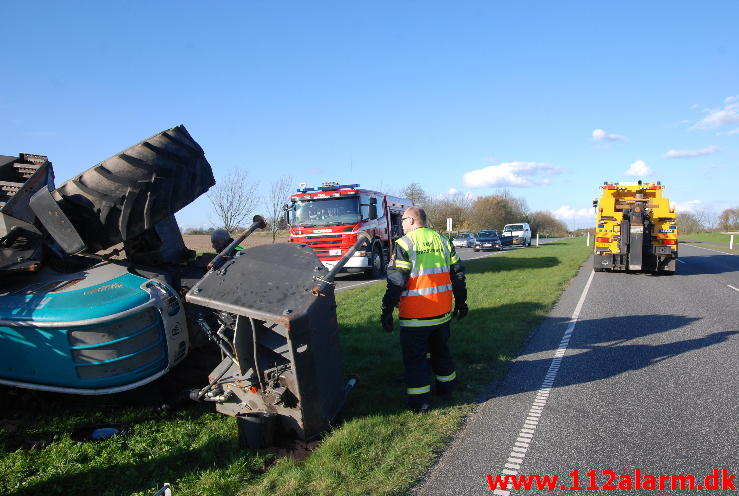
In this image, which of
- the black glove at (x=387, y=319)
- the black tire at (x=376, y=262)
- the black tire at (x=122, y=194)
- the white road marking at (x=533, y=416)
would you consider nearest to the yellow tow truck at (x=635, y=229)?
the black tire at (x=376, y=262)

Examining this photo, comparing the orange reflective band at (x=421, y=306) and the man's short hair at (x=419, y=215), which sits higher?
the man's short hair at (x=419, y=215)

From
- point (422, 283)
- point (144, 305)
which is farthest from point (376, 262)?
point (144, 305)

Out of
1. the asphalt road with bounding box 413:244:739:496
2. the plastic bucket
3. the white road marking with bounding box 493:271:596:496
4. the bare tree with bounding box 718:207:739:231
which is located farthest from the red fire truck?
the bare tree with bounding box 718:207:739:231

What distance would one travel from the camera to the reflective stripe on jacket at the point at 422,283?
174 inches

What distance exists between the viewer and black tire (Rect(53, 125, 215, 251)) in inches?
174

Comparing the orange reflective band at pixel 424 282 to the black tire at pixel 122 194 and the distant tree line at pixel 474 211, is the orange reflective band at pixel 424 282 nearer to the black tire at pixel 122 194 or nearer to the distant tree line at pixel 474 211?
the black tire at pixel 122 194

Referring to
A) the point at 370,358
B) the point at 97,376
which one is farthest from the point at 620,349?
the point at 97,376

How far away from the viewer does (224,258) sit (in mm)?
4156

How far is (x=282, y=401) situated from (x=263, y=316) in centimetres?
70

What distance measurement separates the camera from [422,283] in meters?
4.43

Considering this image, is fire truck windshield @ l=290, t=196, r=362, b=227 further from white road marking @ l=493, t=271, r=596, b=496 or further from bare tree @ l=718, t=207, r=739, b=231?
bare tree @ l=718, t=207, r=739, b=231

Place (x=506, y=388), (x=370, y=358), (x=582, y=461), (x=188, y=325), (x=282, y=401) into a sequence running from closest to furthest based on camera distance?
(x=582, y=461), (x=282, y=401), (x=188, y=325), (x=506, y=388), (x=370, y=358)

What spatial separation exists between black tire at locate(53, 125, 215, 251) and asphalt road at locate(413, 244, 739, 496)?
125 inches

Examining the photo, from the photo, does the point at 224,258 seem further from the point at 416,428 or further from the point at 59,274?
the point at 416,428
